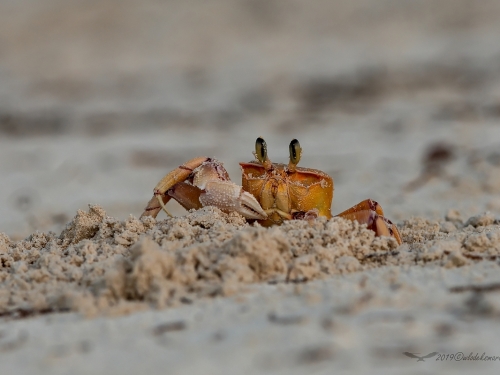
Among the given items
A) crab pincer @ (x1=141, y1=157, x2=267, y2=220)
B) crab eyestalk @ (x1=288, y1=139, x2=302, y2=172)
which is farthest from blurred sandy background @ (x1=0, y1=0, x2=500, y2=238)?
crab pincer @ (x1=141, y1=157, x2=267, y2=220)

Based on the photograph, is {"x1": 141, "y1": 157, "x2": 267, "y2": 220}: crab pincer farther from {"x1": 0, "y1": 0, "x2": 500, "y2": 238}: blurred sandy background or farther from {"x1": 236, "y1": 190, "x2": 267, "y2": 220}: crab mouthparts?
{"x1": 0, "y1": 0, "x2": 500, "y2": 238}: blurred sandy background

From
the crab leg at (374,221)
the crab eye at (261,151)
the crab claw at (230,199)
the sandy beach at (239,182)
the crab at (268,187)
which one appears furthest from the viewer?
the crab eye at (261,151)

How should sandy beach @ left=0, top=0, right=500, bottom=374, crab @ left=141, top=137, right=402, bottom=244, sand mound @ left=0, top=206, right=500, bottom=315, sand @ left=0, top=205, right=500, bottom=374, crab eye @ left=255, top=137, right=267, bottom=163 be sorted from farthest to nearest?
crab eye @ left=255, top=137, right=267, bottom=163 → crab @ left=141, top=137, right=402, bottom=244 → sand mound @ left=0, top=206, right=500, bottom=315 → sandy beach @ left=0, top=0, right=500, bottom=374 → sand @ left=0, top=205, right=500, bottom=374

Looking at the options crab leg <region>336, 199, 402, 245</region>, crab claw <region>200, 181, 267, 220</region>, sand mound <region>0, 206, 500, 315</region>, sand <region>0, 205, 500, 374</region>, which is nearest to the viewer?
sand <region>0, 205, 500, 374</region>

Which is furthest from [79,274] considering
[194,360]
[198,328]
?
[194,360]

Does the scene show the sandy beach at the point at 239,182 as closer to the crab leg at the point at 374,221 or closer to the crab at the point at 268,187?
the crab leg at the point at 374,221

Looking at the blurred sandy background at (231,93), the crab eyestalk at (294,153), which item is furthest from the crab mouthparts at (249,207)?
the blurred sandy background at (231,93)

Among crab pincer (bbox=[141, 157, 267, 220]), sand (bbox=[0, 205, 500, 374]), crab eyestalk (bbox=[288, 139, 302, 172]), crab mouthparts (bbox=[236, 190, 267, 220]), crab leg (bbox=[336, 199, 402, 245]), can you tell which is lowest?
sand (bbox=[0, 205, 500, 374])

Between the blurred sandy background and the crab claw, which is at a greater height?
the blurred sandy background
